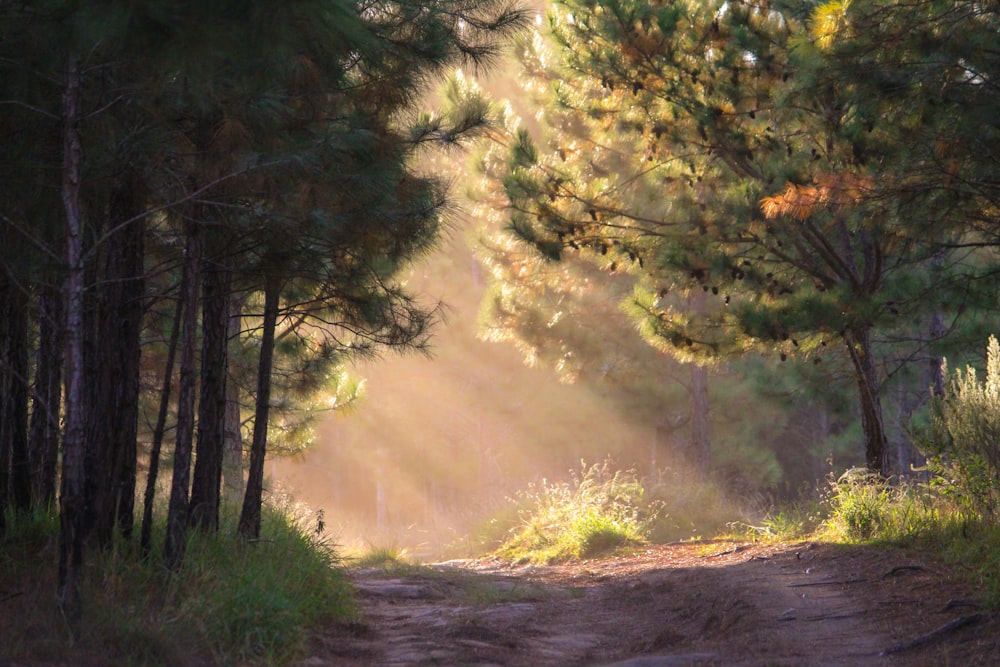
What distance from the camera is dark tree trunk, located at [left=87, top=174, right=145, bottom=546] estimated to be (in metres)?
6.38

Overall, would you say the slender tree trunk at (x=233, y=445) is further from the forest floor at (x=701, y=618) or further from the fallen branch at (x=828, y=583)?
the fallen branch at (x=828, y=583)

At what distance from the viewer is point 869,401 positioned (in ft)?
38.0

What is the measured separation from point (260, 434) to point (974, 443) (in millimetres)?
5498

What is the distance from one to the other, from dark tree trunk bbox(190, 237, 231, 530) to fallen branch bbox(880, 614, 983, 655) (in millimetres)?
4520

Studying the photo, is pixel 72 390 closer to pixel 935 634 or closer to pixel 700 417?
pixel 935 634

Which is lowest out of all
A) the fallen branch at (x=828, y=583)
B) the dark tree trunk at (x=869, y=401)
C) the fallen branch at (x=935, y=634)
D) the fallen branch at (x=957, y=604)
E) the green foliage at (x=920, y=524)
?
the fallen branch at (x=935, y=634)

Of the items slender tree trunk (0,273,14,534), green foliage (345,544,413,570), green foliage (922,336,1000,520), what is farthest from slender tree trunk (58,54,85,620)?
green foliage (345,544,413,570)

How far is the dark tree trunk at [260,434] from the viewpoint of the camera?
24.8 ft

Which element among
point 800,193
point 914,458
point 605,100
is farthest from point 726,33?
point 914,458

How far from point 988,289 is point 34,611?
9095 mm

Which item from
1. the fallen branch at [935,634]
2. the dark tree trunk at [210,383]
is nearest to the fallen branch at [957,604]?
the fallen branch at [935,634]

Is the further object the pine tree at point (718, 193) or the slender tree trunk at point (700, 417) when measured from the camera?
the slender tree trunk at point (700, 417)

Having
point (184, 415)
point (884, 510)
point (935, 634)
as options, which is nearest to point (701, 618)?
point (935, 634)

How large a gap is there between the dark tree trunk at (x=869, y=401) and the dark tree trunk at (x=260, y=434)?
21.9 feet
